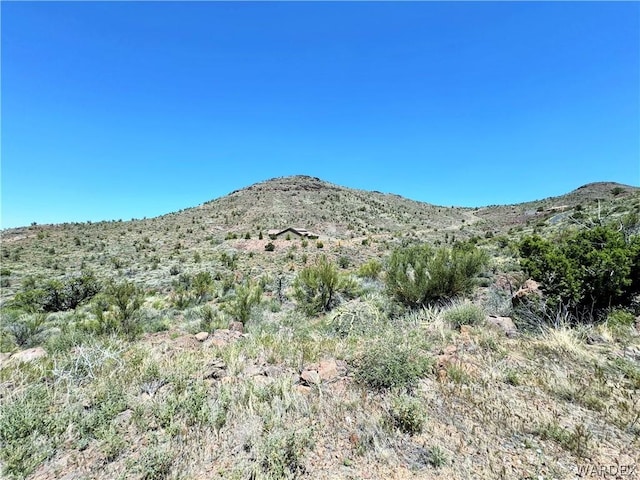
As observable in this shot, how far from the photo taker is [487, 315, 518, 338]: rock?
538 centimetres

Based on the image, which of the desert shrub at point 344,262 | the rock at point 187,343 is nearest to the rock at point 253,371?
the rock at point 187,343

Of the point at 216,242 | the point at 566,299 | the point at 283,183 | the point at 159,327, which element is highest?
the point at 283,183

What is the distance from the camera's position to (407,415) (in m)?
3.05

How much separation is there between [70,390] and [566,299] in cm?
831

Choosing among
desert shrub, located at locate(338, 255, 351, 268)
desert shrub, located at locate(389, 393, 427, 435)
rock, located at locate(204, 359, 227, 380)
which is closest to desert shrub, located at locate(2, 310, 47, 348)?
rock, located at locate(204, 359, 227, 380)

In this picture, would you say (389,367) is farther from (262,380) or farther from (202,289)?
(202,289)

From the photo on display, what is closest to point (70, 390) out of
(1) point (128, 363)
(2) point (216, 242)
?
(1) point (128, 363)

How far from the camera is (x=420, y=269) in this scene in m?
8.41

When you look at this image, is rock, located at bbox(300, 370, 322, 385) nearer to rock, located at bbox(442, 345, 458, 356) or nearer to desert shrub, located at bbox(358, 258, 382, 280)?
rock, located at bbox(442, 345, 458, 356)

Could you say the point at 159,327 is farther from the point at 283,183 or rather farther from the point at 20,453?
the point at 283,183

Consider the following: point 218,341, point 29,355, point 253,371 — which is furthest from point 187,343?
point 29,355

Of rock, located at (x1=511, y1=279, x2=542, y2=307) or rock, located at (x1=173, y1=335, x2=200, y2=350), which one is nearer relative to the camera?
rock, located at (x1=173, y1=335, x2=200, y2=350)

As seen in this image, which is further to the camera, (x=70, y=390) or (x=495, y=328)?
(x=495, y=328)

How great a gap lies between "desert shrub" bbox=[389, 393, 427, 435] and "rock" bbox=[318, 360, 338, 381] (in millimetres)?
991
